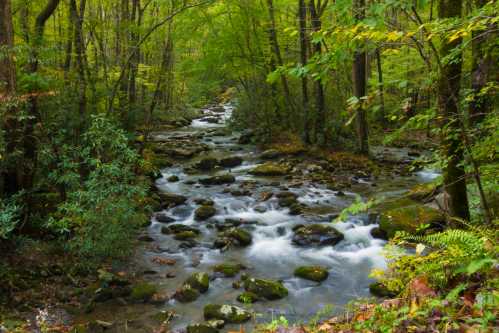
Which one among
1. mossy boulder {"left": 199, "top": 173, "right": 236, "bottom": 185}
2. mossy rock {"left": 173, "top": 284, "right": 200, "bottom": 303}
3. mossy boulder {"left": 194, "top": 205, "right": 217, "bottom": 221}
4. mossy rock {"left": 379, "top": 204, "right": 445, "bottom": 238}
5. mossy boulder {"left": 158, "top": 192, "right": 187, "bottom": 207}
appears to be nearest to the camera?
mossy rock {"left": 173, "top": 284, "right": 200, "bottom": 303}

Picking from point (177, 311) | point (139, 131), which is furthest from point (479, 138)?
point (139, 131)

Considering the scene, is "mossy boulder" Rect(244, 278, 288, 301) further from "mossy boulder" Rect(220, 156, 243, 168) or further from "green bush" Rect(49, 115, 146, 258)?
"mossy boulder" Rect(220, 156, 243, 168)

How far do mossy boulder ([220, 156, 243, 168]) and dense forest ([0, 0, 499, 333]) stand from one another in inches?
8.5

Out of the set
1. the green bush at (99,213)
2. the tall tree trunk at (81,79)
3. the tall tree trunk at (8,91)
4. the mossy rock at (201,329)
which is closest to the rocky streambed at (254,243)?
the mossy rock at (201,329)

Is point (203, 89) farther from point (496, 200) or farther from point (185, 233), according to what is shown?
point (496, 200)

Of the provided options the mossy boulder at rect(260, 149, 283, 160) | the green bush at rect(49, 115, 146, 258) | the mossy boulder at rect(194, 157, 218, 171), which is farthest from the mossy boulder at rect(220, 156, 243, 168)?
the green bush at rect(49, 115, 146, 258)

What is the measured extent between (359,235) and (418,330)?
6.45 metres

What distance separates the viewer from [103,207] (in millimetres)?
7062

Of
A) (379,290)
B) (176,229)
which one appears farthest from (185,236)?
(379,290)

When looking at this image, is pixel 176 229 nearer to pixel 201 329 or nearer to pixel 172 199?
pixel 172 199

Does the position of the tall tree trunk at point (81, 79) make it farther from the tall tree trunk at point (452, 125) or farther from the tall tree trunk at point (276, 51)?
the tall tree trunk at point (276, 51)

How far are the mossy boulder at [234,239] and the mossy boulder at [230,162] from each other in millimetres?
6715

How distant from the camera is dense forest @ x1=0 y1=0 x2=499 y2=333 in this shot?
11.5ft

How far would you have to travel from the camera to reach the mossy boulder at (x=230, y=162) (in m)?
16.0
